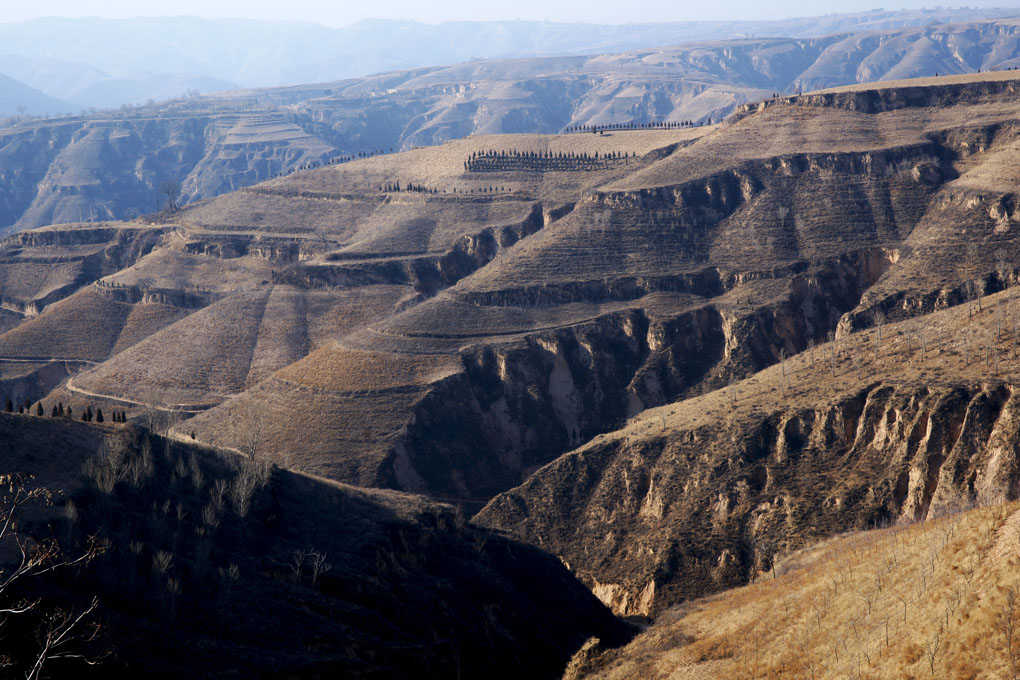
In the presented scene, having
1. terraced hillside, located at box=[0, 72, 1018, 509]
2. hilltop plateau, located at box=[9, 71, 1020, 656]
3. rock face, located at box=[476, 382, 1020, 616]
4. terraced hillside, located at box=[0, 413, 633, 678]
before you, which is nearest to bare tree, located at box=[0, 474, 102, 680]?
terraced hillside, located at box=[0, 413, 633, 678]

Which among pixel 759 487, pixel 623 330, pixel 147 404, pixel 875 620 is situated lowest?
pixel 147 404

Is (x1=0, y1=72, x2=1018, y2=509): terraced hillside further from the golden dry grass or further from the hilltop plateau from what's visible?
the golden dry grass

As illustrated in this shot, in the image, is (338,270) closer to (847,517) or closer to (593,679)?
(847,517)

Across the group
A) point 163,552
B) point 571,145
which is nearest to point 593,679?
point 163,552

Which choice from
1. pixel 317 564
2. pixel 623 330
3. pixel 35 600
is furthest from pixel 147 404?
pixel 35 600

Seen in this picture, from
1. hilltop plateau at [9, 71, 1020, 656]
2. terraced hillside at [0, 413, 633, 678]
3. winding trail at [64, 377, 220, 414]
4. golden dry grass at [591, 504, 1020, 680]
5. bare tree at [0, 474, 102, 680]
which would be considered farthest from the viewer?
winding trail at [64, 377, 220, 414]

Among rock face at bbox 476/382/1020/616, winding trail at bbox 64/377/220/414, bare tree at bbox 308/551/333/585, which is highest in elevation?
bare tree at bbox 308/551/333/585

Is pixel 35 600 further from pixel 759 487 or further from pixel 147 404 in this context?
pixel 147 404
